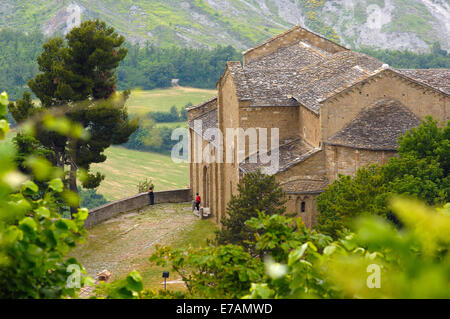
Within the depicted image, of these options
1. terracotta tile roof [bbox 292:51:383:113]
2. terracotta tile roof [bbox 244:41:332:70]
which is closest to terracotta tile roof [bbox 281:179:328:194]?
terracotta tile roof [bbox 292:51:383:113]

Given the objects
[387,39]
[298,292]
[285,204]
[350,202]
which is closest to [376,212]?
[350,202]

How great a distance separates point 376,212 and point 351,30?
16961 cm

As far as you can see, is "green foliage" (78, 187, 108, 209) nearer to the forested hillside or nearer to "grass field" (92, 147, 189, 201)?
"grass field" (92, 147, 189, 201)

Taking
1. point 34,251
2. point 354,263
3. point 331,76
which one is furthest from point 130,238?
point 354,263

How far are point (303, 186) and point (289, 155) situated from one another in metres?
2.46

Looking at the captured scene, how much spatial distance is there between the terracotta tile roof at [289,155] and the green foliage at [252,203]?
2.52 m

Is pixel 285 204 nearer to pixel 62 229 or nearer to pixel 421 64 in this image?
pixel 62 229

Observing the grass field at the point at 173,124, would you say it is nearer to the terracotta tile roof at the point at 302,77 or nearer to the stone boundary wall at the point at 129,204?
the stone boundary wall at the point at 129,204

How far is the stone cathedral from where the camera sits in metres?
26.3

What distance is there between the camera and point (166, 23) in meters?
167

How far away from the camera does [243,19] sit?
18025 centimetres

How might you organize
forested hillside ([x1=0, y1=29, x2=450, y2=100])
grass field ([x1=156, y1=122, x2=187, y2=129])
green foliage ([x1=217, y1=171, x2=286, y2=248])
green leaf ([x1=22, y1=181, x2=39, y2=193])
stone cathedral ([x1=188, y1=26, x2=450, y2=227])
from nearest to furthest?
green leaf ([x1=22, y1=181, x2=39, y2=193])
green foliage ([x1=217, y1=171, x2=286, y2=248])
stone cathedral ([x1=188, y1=26, x2=450, y2=227])
grass field ([x1=156, y1=122, x2=187, y2=129])
forested hillside ([x1=0, y1=29, x2=450, y2=100])

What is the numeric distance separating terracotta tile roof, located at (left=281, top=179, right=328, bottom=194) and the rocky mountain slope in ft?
411
